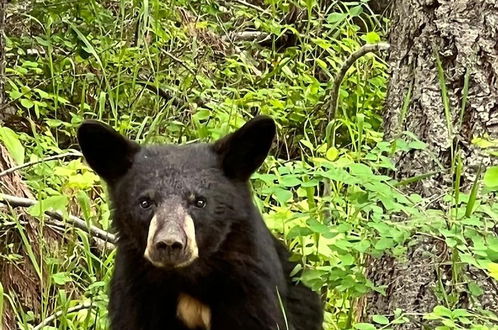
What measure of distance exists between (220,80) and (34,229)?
8.52ft

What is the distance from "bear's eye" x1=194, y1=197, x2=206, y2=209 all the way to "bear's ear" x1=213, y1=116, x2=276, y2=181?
0.23 metres

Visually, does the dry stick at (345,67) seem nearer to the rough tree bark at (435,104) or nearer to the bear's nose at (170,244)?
the rough tree bark at (435,104)

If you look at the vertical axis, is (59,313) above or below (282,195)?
below

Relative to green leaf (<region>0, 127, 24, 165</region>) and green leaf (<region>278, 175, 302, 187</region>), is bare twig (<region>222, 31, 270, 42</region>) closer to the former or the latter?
green leaf (<region>0, 127, 24, 165</region>)

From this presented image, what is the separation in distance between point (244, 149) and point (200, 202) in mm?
339

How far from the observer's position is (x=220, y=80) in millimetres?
6902

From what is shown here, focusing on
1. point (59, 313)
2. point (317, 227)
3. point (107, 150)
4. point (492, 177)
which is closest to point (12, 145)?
point (107, 150)

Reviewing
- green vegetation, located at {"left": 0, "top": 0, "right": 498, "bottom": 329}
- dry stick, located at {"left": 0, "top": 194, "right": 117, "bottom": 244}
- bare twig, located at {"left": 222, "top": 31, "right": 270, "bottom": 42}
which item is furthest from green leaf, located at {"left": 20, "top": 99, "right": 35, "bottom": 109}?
bare twig, located at {"left": 222, "top": 31, "right": 270, "bottom": 42}

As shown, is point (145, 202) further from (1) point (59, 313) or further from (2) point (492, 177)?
(2) point (492, 177)

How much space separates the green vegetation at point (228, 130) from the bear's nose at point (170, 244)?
0.45 metres

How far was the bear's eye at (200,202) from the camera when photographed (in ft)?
11.5

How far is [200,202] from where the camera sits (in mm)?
3527

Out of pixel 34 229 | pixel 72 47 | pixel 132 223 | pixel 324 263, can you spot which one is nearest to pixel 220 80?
pixel 72 47

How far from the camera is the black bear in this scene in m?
3.54
